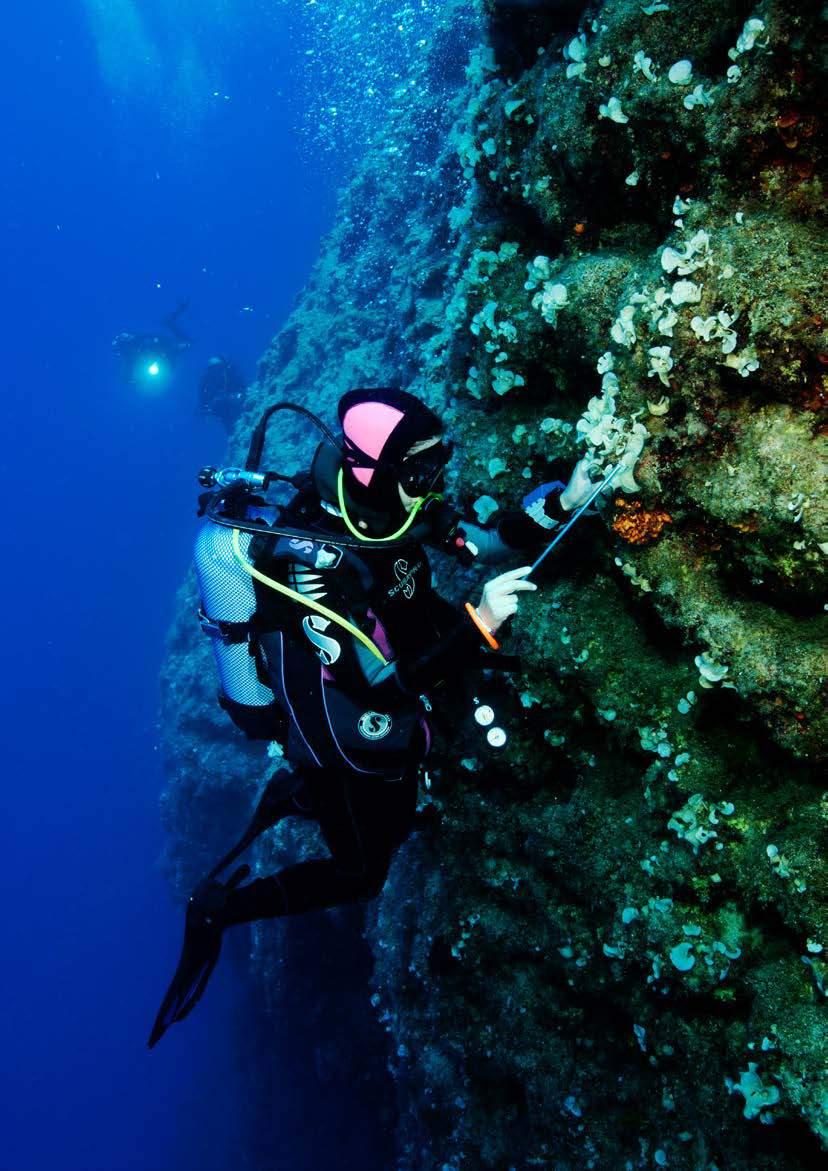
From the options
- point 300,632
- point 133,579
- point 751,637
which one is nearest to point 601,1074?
point 751,637

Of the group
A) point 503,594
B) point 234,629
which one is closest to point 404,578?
point 503,594

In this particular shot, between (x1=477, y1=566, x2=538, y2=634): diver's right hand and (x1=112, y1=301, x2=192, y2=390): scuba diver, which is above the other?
(x1=112, y1=301, x2=192, y2=390): scuba diver

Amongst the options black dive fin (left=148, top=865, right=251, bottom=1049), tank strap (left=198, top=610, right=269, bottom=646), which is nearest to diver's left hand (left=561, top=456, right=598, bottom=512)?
tank strap (left=198, top=610, right=269, bottom=646)

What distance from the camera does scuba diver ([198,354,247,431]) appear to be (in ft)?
87.7

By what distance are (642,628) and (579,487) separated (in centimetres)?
80

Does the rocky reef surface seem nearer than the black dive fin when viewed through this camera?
Yes

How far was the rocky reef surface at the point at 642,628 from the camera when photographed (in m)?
2.23

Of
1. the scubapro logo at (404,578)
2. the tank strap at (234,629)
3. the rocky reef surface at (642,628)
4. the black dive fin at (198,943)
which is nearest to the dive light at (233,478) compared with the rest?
the tank strap at (234,629)

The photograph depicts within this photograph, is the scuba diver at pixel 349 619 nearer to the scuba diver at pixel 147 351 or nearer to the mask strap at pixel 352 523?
the mask strap at pixel 352 523

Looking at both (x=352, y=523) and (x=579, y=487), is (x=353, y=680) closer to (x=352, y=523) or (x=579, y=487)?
(x=352, y=523)

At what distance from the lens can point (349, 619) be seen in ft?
10.5

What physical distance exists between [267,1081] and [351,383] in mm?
15517

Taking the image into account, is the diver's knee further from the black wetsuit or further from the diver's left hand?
the diver's left hand

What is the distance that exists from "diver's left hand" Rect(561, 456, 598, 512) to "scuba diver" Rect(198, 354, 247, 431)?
26.3 metres
